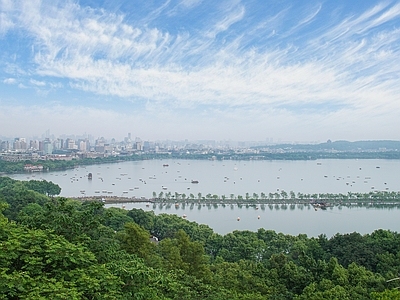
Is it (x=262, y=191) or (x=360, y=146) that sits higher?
(x=360, y=146)

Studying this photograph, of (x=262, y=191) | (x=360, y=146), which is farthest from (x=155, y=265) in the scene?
(x=360, y=146)

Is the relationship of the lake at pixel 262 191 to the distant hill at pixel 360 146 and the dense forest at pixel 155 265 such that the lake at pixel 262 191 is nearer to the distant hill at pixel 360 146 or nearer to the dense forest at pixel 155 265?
the dense forest at pixel 155 265

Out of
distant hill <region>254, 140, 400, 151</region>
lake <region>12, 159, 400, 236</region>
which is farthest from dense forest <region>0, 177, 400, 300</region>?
distant hill <region>254, 140, 400, 151</region>

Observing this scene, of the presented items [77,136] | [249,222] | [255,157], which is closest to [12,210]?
[249,222]

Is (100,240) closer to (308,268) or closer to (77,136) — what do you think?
(308,268)

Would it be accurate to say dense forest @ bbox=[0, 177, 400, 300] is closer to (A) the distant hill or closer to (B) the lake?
(B) the lake

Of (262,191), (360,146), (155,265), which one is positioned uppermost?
(360,146)

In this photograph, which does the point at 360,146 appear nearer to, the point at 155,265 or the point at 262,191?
the point at 262,191

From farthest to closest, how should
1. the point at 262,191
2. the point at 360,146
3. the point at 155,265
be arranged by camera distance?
the point at 360,146
the point at 262,191
the point at 155,265

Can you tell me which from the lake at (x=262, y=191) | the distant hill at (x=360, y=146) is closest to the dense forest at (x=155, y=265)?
the lake at (x=262, y=191)

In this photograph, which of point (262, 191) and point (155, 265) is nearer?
point (155, 265)
